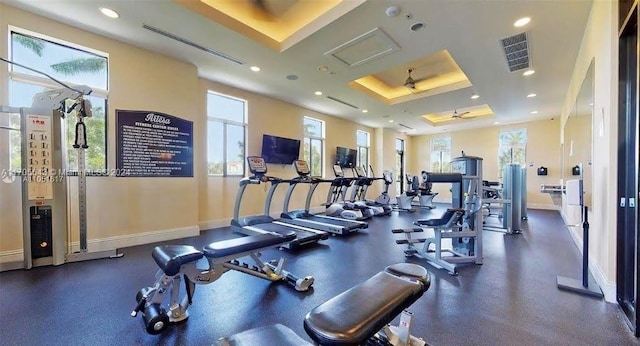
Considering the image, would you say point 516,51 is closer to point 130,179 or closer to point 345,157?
point 345,157

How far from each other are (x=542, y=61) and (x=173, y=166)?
6.90 meters

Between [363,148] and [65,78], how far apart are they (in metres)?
8.77

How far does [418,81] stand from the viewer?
6555 mm

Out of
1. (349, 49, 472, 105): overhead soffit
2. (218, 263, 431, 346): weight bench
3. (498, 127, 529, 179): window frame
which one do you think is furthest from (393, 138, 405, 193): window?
(218, 263, 431, 346): weight bench

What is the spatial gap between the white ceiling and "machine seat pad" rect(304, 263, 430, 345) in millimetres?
3141

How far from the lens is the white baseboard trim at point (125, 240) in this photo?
10.9 ft

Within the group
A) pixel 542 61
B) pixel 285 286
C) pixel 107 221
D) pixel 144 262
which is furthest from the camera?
pixel 542 61

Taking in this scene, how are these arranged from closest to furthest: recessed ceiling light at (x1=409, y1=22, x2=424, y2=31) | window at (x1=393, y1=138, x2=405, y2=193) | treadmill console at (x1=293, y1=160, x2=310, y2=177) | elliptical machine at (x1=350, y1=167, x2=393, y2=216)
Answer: recessed ceiling light at (x1=409, y1=22, x2=424, y2=31), treadmill console at (x1=293, y1=160, x2=310, y2=177), elliptical machine at (x1=350, y1=167, x2=393, y2=216), window at (x1=393, y1=138, x2=405, y2=193)

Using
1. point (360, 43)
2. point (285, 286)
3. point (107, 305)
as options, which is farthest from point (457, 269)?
point (107, 305)

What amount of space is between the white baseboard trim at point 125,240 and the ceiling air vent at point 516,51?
20.4 ft

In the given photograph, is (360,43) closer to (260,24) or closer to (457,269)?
(260,24)

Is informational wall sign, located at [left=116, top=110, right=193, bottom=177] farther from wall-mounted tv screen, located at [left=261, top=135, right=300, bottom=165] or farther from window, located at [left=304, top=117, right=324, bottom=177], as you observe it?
window, located at [left=304, top=117, right=324, bottom=177]

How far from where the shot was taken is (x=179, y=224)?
4867 mm

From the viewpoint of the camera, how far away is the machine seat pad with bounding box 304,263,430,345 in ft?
2.99
